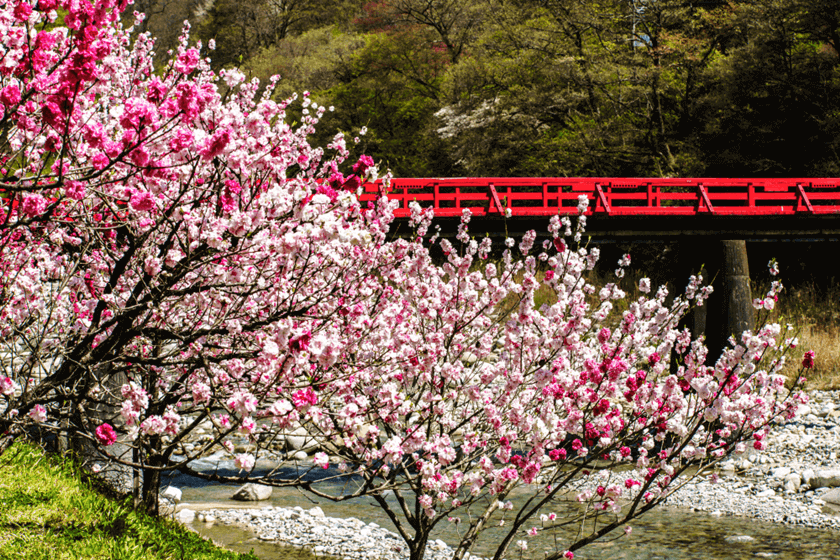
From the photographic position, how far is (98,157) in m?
3.46

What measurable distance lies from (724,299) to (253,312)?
15.2 metres

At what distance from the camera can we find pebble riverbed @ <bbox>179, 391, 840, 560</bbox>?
1035 centimetres

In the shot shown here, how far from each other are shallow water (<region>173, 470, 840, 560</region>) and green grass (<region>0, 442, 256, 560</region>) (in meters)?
2.96

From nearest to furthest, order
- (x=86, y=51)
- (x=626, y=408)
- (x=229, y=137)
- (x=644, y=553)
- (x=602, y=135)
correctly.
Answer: (x=86, y=51), (x=229, y=137), (x=644, y=553), (x=626, y=408), (x=602, y=135)

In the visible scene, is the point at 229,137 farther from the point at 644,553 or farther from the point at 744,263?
the point at 744,263

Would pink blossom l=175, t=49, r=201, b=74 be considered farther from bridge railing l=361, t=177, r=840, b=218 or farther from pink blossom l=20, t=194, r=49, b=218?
bridge railing l=361, t=177, r=840, b=218

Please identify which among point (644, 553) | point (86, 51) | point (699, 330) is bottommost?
point (644, 553)

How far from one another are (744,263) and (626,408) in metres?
4.86

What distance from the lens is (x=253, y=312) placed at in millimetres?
5262

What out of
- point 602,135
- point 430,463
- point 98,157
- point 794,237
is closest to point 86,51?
point 98,157

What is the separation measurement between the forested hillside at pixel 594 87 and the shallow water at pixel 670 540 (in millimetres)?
15719

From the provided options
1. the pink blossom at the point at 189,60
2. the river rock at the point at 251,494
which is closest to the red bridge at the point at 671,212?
the river rock at the point at 251,494

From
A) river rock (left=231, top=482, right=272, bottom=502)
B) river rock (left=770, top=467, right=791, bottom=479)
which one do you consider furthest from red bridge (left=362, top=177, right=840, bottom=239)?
river rock (left=231, top=482, right=272, bottom=502)

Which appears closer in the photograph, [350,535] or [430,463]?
[430,463]
